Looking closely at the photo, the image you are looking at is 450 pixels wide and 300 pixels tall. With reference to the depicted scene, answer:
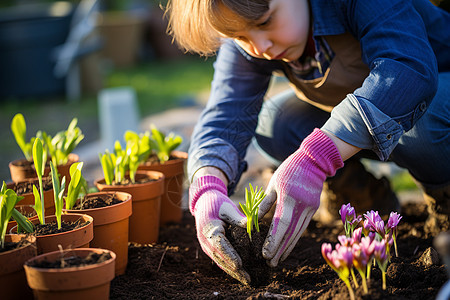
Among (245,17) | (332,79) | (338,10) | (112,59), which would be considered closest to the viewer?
(245,17)

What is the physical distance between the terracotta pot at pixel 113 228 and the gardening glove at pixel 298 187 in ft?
1.67

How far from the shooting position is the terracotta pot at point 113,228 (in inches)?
68.8

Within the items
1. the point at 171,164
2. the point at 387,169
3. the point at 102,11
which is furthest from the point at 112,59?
the point at 171,164

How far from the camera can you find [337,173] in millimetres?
2445

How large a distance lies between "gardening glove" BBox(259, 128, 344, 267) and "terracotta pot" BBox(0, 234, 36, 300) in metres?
0.68

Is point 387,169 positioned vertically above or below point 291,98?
below

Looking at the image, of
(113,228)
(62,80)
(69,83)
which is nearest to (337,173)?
(113,228)

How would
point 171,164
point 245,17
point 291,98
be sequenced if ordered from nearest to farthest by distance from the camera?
point 245,17, point 171,164, point 291,98

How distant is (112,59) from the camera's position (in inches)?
415

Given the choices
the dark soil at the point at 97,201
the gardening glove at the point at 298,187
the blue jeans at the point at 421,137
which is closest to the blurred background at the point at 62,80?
the blue jeans at the point at 421,137

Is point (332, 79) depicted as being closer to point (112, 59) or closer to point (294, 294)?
point (294, 294)

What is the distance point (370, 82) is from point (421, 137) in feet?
1.66

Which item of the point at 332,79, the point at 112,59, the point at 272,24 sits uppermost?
the point at 272,24

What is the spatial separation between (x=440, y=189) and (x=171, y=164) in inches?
44.8
